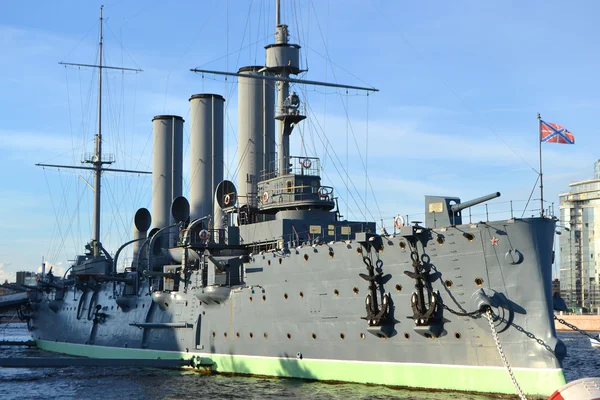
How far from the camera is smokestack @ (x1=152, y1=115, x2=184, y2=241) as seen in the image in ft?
154

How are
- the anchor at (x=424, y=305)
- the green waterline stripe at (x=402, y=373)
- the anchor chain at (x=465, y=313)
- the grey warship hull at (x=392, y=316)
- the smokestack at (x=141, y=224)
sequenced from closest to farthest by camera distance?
the green waterline stripe at (x=402, y=373) → the grey warship hull at (x=392, y=316) → the anchor chain at (x=465, y=313) → the anchor at (x=424, y=305) → the smokestack at (x=141, y=224)

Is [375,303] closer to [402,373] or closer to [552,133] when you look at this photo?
[402,373]

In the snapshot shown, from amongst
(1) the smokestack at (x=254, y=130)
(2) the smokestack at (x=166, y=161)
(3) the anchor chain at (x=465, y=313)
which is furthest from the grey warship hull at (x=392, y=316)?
(2) the smokestack at (x=166, y=161)

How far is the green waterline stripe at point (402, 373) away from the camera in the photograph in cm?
1938

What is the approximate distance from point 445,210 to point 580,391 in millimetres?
16022

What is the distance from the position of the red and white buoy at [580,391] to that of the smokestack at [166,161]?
4171cm

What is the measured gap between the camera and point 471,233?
20.6 metres

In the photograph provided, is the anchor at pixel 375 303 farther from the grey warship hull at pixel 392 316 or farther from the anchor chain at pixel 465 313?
the anchor chain at pixel 465 313

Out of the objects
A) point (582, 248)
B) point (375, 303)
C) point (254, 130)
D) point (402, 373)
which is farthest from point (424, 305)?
point (582, 248)

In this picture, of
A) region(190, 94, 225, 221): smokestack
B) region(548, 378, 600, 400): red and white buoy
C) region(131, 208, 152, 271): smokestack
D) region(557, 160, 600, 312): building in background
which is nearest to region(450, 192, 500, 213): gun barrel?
region(548, 378, 600, 400): red and white buoy

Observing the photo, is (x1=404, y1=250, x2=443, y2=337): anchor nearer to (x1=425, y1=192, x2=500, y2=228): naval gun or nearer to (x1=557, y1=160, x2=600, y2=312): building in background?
(x1=425, y1=192, x2=500, y2=228): naval gun

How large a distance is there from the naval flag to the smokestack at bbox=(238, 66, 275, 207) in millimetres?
16048

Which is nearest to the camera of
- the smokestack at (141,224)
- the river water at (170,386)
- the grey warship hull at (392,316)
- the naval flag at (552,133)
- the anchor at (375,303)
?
the grey warship hull at (392,316)

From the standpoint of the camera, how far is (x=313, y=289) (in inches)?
956
